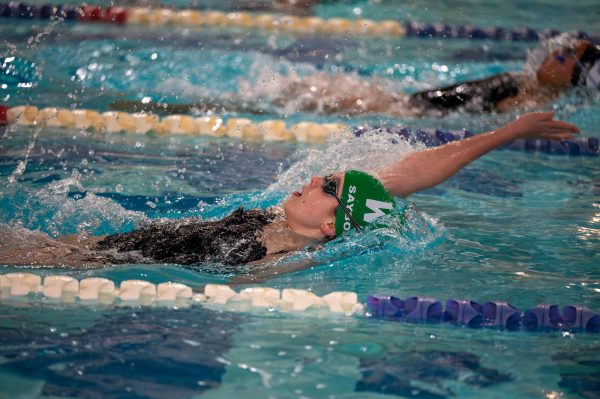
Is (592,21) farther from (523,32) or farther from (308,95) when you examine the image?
(308,95)

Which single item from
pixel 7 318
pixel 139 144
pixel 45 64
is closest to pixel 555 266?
pixel 7 318

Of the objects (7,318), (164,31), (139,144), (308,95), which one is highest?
(164,31)

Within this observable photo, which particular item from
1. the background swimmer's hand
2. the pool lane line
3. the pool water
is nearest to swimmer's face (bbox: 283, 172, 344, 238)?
the pool water

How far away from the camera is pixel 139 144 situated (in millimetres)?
5453

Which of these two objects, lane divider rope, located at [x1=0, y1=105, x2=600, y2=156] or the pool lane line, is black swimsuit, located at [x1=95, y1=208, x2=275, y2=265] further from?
the pool lane line

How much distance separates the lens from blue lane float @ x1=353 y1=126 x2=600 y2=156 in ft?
18.0

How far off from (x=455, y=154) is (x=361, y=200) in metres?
0.45

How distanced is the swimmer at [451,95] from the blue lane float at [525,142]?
525 mm

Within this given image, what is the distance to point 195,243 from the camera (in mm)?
3332

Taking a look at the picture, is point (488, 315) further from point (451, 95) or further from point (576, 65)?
point (576, 65)

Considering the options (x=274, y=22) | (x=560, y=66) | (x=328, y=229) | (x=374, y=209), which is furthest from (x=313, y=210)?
(x=274, y=22)

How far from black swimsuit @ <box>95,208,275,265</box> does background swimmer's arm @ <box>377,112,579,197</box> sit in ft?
1.92

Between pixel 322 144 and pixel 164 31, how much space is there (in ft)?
10.7

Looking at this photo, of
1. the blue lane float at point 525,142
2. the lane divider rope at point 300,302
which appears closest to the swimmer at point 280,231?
the lane divider rope at point 300,302
